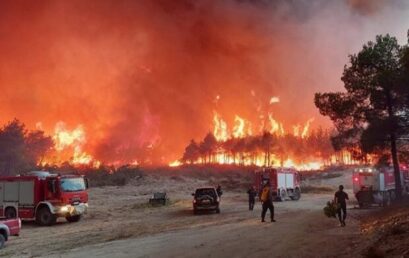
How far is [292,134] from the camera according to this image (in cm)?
14062

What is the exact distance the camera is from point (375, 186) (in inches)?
1601

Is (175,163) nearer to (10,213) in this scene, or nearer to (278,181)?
(278,181)

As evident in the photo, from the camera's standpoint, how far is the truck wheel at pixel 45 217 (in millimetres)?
29281

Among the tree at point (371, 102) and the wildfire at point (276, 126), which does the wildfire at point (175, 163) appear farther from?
the tree at point (371, 102)

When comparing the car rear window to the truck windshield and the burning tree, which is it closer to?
the truck windshield

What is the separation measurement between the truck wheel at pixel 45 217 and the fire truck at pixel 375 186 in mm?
23056

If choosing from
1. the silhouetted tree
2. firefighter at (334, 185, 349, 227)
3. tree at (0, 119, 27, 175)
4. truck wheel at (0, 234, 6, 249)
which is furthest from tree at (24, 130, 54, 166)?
firefighter at (334, 185, 349, 227)

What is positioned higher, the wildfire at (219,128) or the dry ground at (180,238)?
the wildfire at (219,128)

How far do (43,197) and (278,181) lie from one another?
Answer: 2663cm

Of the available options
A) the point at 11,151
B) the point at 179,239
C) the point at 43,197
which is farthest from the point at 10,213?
the point at 11,151

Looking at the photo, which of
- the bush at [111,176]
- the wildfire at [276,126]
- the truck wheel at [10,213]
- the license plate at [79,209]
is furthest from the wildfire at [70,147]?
the license plate at [79,209]

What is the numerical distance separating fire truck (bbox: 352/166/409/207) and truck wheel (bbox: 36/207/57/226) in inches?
908

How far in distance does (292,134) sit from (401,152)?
103 metres

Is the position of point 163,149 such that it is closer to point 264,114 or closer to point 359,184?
point 264,114
